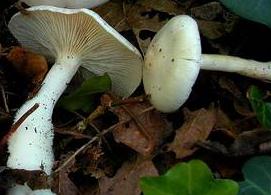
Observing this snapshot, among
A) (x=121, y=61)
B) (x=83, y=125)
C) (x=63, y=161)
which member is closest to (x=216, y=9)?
(x=121, y=61)

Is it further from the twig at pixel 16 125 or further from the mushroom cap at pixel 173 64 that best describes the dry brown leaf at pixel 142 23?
the twig at pixel 16 125

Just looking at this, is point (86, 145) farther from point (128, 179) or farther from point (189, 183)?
point (189, 183)

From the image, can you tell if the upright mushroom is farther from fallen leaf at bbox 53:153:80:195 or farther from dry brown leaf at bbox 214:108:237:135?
dry brown leaf at bbox 214:108:237:135

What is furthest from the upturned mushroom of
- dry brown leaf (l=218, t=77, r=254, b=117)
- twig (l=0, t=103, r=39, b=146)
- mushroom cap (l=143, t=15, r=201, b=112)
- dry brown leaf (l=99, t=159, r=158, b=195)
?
twig (l=0, t=103, r=39, b=146)

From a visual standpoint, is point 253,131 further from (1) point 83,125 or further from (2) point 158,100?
(1) point 83,125

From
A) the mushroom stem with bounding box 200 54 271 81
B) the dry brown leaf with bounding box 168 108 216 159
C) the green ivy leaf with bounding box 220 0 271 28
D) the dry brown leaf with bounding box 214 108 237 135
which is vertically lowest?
the dry brown leaf with bounding box 214 108 237 135

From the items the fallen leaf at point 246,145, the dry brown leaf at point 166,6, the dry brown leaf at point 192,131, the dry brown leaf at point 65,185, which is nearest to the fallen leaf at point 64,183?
the dry brown leaf at point 65,185
